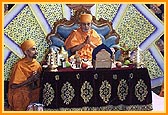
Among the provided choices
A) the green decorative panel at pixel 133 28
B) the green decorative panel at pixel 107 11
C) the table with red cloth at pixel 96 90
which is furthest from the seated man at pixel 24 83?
the green decorative panel at pixel 133 28

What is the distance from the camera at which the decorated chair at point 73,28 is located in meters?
6.28

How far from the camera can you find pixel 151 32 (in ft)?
21.1

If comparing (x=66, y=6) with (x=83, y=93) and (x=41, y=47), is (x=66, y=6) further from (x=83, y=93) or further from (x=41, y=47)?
(x=83, y=93)

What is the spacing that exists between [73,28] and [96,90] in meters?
0.93

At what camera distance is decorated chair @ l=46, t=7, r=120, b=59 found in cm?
628

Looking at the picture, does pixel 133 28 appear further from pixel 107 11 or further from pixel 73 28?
pixel 73 28

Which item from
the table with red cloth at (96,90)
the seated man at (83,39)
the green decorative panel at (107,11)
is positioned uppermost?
the green decorative panel at (107,11)

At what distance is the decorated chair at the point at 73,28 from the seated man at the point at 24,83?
34 centimetres

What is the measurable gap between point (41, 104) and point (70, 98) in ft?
0.97

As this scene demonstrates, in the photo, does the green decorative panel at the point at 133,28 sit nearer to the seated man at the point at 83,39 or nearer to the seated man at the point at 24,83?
the seated man at the point at 83,39

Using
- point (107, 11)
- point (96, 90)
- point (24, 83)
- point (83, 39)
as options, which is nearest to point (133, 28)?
point (107, 11)

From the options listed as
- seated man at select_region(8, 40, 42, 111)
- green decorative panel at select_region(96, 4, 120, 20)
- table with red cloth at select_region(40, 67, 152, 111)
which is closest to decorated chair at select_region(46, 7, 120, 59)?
green decorative panel at select_region(96, 4, 120, 20)

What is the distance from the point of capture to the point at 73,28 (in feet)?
20.6

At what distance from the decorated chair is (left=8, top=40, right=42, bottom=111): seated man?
0.34 meters
